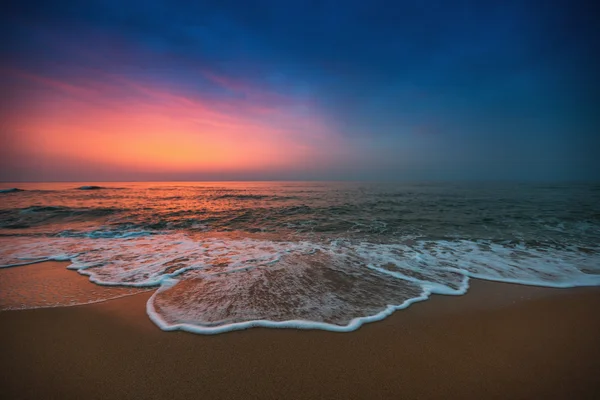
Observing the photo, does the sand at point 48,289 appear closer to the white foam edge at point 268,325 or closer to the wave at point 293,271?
the wave at point 293,271

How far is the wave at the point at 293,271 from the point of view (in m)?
3.28

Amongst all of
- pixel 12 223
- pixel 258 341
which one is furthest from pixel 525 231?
pixel 12 223

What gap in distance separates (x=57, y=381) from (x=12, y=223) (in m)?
14.6

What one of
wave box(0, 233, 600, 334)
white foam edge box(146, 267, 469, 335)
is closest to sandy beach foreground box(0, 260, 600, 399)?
white foam edge box(146, 267, 469, 335)

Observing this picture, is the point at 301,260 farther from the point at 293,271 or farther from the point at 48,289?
the point at 48,289

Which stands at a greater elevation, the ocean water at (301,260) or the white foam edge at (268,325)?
the white foam edge at (268,325)

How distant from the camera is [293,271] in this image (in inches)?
201

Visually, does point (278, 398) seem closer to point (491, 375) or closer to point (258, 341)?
point (258, 341)

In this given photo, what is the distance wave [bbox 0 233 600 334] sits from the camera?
10.8 feet

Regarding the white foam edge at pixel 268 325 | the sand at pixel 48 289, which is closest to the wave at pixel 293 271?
the white foam edge at pixel 268 325

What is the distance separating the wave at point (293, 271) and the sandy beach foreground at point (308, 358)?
319mm

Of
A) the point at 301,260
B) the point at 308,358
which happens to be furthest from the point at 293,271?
the point at 308,358

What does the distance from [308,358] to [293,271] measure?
273 cm

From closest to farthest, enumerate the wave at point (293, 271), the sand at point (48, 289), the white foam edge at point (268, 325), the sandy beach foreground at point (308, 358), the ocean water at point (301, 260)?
the sandy beach foreground at point (308, 358) → the white foam edge at point (268, 325) → the wave at point (293, 271) → the ocean water at point (301, 260) → the sand at point (48, 289)
